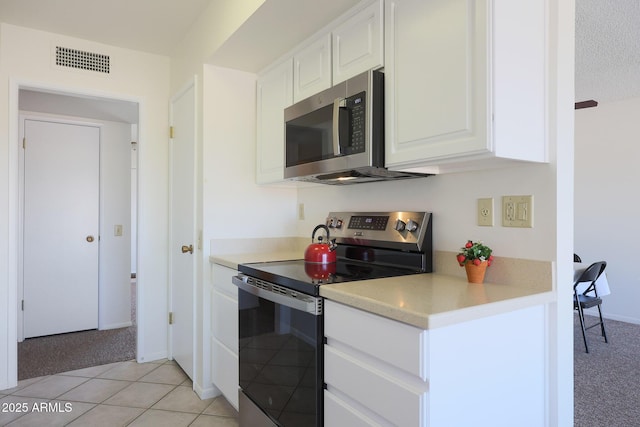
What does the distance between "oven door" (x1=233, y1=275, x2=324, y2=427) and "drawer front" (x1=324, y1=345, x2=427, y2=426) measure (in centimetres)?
8

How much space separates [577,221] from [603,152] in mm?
828

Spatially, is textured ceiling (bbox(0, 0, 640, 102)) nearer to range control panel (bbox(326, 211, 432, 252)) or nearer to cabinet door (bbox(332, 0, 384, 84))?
cabinet door (bbox(332, 0, 384, 84))

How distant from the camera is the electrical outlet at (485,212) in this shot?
4.99ft

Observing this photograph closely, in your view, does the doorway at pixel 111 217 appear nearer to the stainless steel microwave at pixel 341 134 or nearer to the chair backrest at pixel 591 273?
the stainless steel microwave at pixel 341 134

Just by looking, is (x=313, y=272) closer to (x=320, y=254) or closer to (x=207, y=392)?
(x=320, y=254)

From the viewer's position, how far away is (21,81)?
262cm

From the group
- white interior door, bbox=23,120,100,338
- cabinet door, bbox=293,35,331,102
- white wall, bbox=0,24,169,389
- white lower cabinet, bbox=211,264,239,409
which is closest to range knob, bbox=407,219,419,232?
cabinet door, bbox=293,35,331,102

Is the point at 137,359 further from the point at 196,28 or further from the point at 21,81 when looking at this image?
the point at 196,28

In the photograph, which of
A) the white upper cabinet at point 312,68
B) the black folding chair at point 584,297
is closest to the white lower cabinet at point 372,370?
the white upper cabinet at point 312,68

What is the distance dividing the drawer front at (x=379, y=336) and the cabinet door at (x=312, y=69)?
1.13 m

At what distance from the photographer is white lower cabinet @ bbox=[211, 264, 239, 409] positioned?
7.07 feet

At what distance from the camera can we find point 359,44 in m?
1.71

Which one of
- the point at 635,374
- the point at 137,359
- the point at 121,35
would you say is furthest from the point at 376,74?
the point at 635,374

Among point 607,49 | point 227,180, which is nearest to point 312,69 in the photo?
point 227,180
